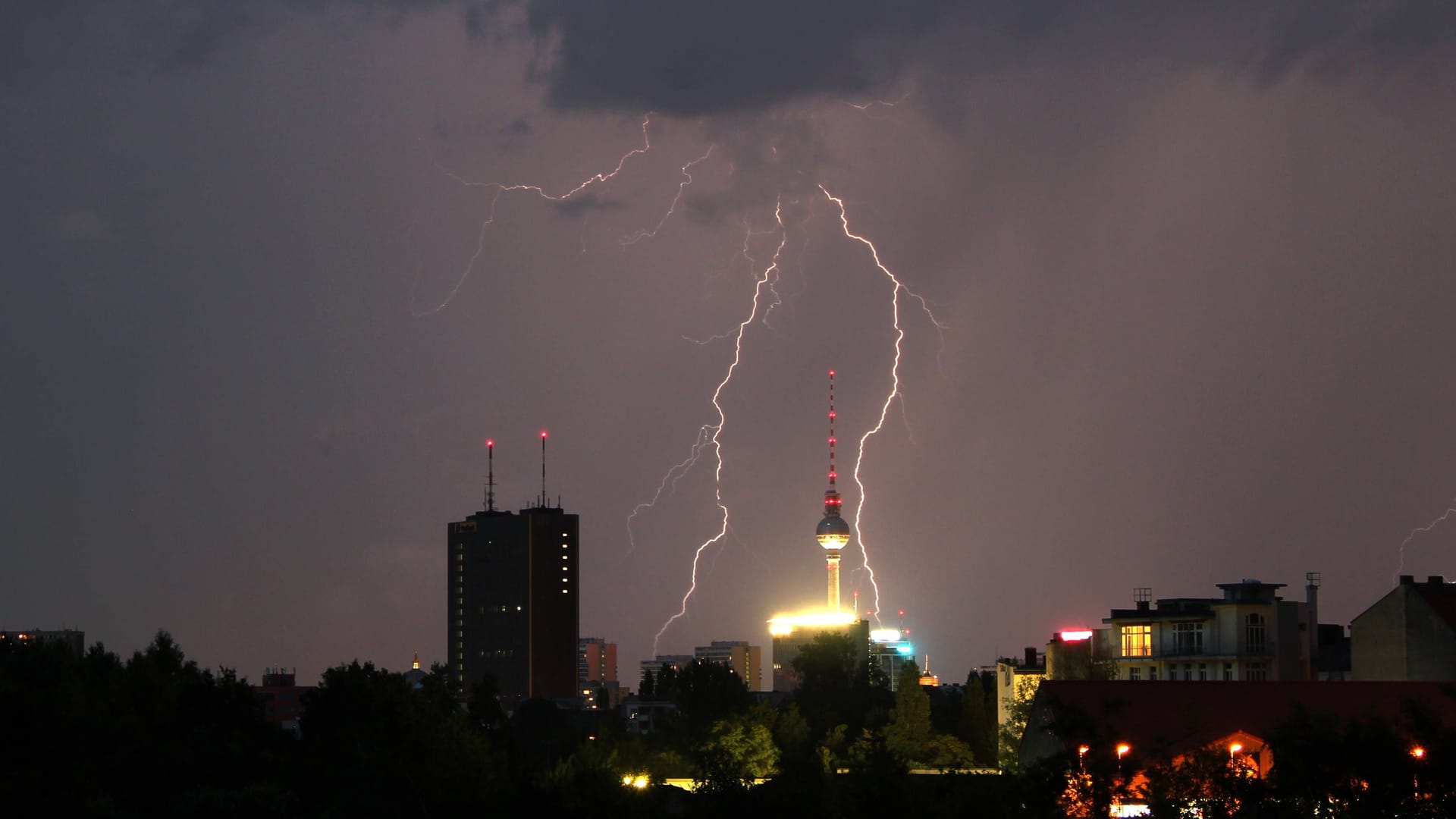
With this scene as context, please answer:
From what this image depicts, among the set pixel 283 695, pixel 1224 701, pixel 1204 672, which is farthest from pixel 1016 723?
pixel 283 695

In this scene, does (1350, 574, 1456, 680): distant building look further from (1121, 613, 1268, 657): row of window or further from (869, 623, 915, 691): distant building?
(869, 623, 915, 691): distant building

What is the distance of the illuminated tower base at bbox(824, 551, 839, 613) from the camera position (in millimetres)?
197625

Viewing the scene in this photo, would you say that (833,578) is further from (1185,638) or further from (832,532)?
(1185,638)

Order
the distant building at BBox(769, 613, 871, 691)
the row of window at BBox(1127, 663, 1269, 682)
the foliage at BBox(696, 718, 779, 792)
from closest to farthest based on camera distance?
the row of window at BBox(1127, 663, 1269, 682), the foliage at BBox(696, 718, 779, 792), the distant building at BBox(769, 613, 871, 691)

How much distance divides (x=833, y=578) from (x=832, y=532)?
5704mm

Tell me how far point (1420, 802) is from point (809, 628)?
162 m

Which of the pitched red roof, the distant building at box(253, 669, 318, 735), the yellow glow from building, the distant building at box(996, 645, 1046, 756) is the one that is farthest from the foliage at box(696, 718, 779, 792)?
the yellow glow from building

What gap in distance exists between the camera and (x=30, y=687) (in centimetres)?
5181

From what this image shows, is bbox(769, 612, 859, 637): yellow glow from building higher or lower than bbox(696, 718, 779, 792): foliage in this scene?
higher

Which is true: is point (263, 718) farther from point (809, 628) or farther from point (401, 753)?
point (809, 628)

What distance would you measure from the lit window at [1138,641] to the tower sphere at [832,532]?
121 metres

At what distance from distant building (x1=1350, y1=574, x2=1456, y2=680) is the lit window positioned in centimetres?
1036

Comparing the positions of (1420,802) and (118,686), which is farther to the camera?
(118,686)

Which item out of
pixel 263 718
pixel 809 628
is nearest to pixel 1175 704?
pixel 263 718
